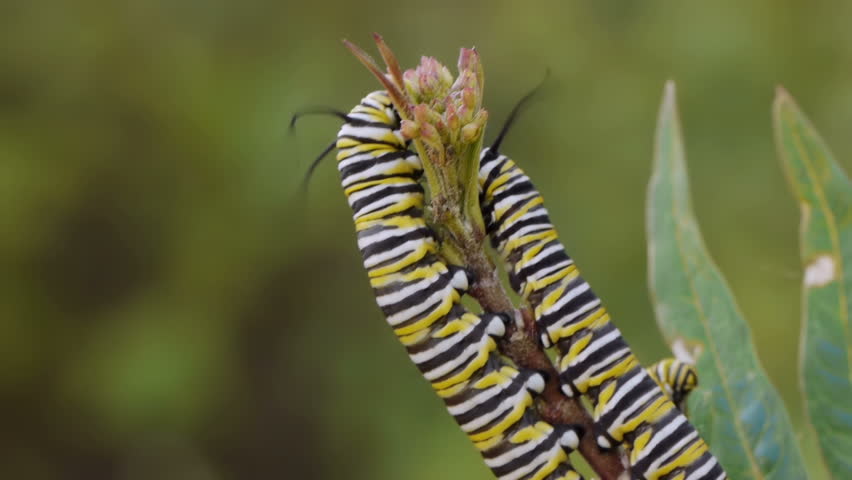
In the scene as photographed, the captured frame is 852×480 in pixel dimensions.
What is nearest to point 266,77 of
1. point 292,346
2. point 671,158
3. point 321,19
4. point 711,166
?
point 321,19

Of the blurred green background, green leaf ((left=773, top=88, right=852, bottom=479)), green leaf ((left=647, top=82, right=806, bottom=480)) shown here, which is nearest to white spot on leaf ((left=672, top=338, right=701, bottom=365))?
green leaf ((left=647, top=82, right=806, bottom=480))

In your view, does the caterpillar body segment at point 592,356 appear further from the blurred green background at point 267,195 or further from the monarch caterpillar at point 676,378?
the blurred green background at point 267,195

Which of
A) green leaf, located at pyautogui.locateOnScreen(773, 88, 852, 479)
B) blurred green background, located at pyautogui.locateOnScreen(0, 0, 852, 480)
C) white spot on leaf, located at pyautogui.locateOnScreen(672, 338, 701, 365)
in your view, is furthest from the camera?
blurred green background, located at pyautogui.locateOnScreen(0, 0, 852, 480)

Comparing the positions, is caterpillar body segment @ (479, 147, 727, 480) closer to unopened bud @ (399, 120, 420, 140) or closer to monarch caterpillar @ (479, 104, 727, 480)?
monarch caterpillar @ (479, 104, 727, 480)

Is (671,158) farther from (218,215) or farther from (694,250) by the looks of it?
(218,215)

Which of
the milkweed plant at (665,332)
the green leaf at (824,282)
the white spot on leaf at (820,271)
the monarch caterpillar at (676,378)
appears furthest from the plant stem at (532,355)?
the white spot on leaf at (820,271)

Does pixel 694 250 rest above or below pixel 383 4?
below

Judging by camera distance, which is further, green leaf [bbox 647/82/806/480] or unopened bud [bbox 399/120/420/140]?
green leaf [bbox 647/82/806/480]
